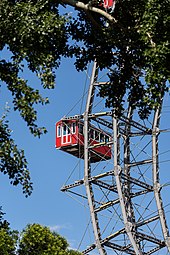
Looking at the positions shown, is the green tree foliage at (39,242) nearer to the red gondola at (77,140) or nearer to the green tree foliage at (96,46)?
the red gondola at (77,140)

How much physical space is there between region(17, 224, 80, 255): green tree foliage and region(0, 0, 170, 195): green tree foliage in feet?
89.1

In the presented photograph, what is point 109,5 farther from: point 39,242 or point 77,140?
point 77,140

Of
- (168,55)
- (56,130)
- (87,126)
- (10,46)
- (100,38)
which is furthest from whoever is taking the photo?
(56,130)

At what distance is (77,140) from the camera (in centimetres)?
4925

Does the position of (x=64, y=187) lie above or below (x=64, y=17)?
above

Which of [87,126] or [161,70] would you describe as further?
[87,126]

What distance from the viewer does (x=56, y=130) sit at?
169ft

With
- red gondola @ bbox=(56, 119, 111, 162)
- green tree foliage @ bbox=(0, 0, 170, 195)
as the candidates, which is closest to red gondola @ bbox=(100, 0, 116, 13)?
green tree foliage @ bbox=(0, 0, 170, 195)

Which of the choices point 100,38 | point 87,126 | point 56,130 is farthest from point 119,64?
point 56,130

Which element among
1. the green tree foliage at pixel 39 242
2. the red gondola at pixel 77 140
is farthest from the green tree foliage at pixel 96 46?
the red gondola at pixel 77 140

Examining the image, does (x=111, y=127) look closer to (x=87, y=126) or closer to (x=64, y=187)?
(x=87, y=126)

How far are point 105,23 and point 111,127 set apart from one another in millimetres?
33712

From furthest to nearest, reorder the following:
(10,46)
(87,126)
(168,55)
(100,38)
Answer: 1. (87,126)
2. (100,38)
3. (10,46)
4. (168,55)

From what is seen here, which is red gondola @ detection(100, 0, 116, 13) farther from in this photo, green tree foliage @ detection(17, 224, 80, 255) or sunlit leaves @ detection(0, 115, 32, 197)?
green tree foliage @ detection(17, 224, 80, 255)
